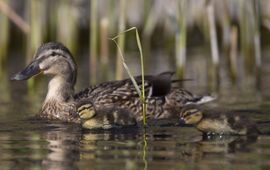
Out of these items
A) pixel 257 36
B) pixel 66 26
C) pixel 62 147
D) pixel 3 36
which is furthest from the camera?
pixel 66 26

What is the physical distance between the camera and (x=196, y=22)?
17.0 m

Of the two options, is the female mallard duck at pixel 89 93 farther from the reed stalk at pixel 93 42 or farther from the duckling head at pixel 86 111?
the reed stalk at pixel 93 42

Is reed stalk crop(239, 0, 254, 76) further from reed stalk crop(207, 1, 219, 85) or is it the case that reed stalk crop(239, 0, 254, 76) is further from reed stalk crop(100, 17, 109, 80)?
reed stalk crop(100, 17, 109, 80)

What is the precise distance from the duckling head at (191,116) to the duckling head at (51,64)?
2.16 m

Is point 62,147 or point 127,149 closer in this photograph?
point 127,149

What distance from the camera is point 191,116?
8.06 meters

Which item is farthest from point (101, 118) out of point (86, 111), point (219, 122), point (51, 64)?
point (51, 64)

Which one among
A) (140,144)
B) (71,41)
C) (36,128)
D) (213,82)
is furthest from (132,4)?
(140,144)

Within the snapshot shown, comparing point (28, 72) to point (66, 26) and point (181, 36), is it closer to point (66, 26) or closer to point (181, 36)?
point (181, 36)

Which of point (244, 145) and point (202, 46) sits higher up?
point (202, 46)

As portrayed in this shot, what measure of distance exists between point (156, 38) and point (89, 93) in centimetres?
804

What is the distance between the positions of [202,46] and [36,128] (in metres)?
8.68

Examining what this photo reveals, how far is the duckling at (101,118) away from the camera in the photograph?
8492 mm

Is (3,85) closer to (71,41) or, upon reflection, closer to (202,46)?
(71,41)
